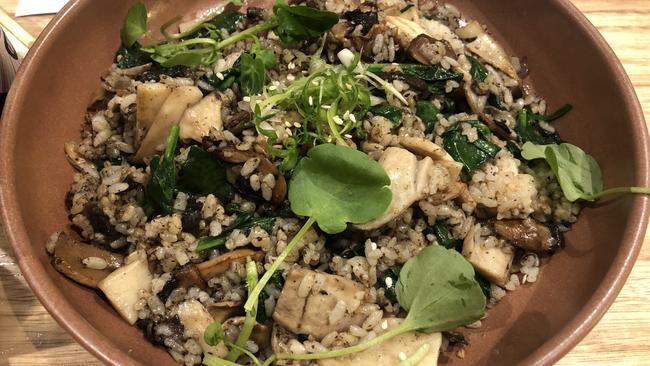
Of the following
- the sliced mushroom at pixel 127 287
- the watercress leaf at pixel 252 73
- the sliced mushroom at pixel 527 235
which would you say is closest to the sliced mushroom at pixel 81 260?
the sliced mushroom at pixel 127 287

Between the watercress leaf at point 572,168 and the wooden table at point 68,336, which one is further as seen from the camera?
the wooden table at point 68,336

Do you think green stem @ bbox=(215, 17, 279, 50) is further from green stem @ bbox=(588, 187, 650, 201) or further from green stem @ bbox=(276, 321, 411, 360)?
green stem @ bbox=(588, 187, 650, 201)

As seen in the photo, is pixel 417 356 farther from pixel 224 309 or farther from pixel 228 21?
pixel 228 21

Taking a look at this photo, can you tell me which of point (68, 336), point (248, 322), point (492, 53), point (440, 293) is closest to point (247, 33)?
point (492, 53)

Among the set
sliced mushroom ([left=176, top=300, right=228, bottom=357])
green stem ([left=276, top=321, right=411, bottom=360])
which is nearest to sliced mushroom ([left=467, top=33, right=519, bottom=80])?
green stem ([left=276, top=321, right=411, bottom=360])

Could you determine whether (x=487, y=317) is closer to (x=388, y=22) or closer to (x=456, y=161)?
(x=456, y=161)

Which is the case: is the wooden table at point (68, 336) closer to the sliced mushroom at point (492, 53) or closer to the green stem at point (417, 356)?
the green stem at point (417, 356)

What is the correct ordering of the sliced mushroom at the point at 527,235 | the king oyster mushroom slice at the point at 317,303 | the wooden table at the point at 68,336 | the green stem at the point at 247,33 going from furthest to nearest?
the green stem at the point at 247,33 < the wooden table at the point at 68,336 < the sliced mushroom at the point at 527,235 < the king oyster mushroom slice at the point at 317,303
